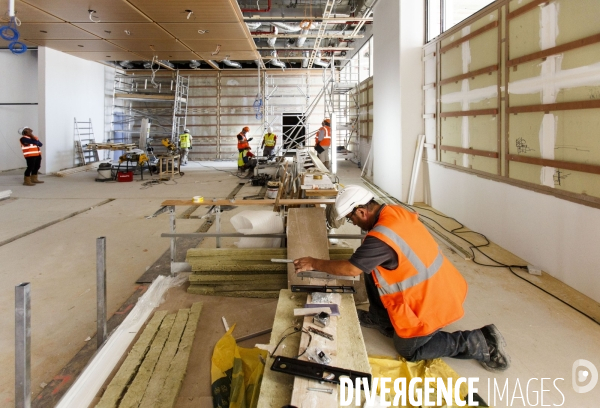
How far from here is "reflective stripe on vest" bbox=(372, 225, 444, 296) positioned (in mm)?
2377

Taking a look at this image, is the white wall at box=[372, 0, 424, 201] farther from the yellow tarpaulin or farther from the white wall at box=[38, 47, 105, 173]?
the white wall at box=[38, 47, 105, 173]

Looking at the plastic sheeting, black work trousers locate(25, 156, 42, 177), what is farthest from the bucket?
black work trousers locate(25, 156, 42, 177)

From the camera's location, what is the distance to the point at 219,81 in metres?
17.7

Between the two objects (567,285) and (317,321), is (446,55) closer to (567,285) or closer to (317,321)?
(567,285)

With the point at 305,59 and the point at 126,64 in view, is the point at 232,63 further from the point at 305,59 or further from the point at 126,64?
the point at 126,64

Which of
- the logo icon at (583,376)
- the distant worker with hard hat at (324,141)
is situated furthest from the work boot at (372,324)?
the distant worker with hard hat at (324,141)

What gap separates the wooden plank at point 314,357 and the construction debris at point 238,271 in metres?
1.44

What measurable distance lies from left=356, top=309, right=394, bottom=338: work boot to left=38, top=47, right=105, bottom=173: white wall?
12403mm

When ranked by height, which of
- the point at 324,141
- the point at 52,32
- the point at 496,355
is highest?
the point at 52,32

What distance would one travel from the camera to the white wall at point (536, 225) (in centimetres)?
375

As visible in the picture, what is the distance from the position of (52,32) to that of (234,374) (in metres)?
11.1

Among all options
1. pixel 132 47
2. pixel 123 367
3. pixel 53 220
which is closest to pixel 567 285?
pixel 123 367

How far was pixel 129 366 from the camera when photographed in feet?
8.89

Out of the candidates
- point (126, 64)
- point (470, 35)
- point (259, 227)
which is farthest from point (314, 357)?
point (126, 64)
